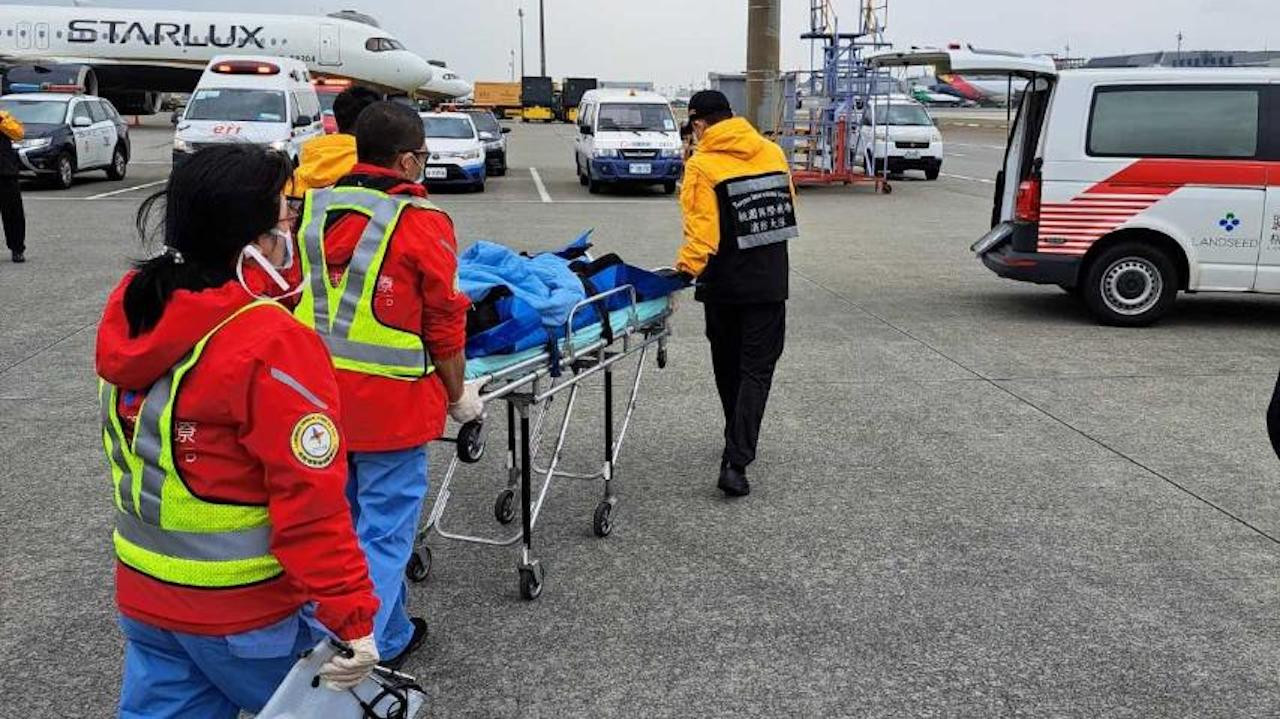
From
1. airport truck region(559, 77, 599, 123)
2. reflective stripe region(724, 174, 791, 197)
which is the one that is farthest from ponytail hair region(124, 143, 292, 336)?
airport truck region(559, 77, 599, 123)

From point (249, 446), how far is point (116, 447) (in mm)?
330

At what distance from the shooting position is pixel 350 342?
10.6 ft

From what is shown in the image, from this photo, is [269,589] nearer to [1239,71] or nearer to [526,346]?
[526,346]

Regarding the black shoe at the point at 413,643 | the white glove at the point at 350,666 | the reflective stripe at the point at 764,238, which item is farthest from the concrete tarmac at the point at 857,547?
the reflective stripe at the point at 764,238

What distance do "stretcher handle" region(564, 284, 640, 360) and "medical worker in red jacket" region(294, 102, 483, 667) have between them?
78cm

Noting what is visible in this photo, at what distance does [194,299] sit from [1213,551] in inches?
170

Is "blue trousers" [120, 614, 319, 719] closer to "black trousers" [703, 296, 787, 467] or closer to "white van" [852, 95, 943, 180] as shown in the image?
"black trousers" [703, 296, 787, 467]

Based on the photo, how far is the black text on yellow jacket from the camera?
5.13m

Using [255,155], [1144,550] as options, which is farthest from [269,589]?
[1144,550]

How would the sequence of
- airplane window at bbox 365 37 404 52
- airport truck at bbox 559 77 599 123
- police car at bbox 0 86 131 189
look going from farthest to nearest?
1. airport truck at bbox 559 77 599 123
2. airplane window at bbox 365 37 404 52
3. police car at bbox 0 86 131 189

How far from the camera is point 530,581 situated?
4.21 metres

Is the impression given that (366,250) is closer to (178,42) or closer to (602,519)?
(602,519)

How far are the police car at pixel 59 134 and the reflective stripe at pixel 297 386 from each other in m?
20.2

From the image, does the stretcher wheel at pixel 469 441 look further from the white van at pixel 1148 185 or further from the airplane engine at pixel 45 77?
the airplane engine at pixel 45 77
